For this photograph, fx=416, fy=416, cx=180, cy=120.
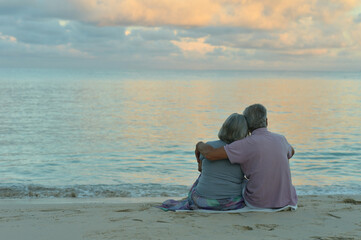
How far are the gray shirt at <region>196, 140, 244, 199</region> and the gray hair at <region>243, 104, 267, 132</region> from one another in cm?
48

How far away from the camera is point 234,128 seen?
548cm

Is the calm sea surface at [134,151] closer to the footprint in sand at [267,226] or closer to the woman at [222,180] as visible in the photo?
the woman at [222,180]

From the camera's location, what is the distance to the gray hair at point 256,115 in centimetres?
554

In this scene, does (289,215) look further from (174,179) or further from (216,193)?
(174,179)

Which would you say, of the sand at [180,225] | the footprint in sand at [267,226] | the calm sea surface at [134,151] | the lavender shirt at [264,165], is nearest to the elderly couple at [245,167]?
the lavender shirt at [264,165]

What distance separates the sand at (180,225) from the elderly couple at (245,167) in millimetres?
215

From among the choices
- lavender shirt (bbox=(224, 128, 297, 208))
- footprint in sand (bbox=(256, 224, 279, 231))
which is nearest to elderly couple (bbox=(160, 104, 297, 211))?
lavender shirt (bbox=(224, 128, 297, 208))

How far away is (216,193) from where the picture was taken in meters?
5.72

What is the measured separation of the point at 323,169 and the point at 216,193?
320 inches

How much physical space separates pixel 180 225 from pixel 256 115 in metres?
1.75

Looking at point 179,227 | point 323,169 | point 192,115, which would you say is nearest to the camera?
point 179,227

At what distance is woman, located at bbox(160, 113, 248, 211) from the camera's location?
5512 mm

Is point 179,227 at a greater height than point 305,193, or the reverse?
point 179,227

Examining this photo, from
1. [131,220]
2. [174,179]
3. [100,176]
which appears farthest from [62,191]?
[131,220]
